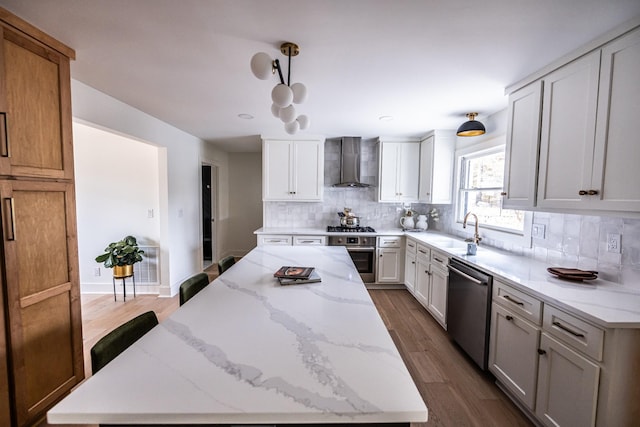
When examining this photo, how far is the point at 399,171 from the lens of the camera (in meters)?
4.07

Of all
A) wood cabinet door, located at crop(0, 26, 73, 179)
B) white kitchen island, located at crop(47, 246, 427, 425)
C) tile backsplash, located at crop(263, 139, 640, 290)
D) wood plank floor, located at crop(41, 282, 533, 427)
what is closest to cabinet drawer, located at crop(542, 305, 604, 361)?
tile backsplash, located at crop(263, 139, 640, 290)

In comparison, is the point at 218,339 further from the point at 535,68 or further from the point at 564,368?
the point at 535,68

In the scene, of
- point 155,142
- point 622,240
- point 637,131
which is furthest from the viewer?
point 155,142

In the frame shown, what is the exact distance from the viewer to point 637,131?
1.31 metres

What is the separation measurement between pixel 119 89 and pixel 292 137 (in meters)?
2.18

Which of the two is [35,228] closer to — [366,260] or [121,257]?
[121,257]

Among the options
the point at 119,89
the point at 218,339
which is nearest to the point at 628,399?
the point at 218,339

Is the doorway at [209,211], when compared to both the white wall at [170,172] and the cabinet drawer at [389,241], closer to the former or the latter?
the white wall at [170,172]

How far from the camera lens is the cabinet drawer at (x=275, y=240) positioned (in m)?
3.79

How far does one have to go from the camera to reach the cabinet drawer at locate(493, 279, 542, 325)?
154 centimetres

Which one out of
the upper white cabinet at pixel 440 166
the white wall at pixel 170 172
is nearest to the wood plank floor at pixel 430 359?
the white wall at pixel 170 172

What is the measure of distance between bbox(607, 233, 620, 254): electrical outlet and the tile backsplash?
21 millimetres

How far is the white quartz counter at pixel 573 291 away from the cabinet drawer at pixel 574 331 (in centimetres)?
5

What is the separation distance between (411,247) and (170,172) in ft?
11.4
